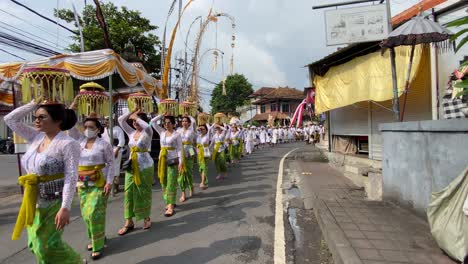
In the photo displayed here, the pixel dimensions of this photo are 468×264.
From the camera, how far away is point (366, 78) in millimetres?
8531

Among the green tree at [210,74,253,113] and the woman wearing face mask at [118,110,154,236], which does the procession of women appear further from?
the green tree at [210,74,253,113]

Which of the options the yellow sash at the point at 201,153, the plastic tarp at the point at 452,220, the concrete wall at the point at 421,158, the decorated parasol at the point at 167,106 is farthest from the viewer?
the yellow sash at the point at 201,153

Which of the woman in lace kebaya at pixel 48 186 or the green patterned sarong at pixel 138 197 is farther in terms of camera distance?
the green patterned sarong at pixel 138 197

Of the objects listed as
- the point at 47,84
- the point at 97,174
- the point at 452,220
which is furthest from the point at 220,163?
the point at 452,220

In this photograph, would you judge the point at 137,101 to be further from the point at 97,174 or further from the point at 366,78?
the point at 366,78

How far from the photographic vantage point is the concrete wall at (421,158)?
4.19 meters

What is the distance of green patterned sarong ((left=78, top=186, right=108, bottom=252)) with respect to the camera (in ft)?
12.9

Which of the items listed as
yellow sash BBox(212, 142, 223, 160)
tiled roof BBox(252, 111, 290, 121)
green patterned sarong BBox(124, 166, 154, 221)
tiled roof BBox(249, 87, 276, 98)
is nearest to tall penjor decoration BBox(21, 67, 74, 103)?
green patterned sarong BBox(124, 166, 154, 221)

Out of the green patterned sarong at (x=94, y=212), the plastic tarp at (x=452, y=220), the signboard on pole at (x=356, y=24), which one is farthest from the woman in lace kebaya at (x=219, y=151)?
the plastic tarp at (x=452, y=220)

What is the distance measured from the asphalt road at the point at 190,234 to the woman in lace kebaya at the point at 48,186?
1.06 meters

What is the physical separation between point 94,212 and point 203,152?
17.2 ft

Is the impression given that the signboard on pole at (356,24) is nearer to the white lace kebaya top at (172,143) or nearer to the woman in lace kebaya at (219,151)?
the white lace kebaya top at (172,143)

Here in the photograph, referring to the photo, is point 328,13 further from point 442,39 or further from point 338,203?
point 338,203

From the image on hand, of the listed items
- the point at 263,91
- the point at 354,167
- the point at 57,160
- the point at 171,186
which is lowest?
the point at 354,167
